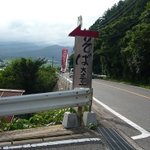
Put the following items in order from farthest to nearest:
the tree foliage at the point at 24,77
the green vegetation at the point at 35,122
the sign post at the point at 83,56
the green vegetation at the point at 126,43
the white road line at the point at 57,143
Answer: the green vegetation at the point at 126,43 → the tree foliage at the point at 24,77 → the sign post at the point at 83,56 → the green vegetation at the point at 35,122 → the white road line at the point at 57,143

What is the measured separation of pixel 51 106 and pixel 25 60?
22320 millimetres

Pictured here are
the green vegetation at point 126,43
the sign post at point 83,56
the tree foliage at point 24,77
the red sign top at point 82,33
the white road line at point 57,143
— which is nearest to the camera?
the white road line at point 57,143

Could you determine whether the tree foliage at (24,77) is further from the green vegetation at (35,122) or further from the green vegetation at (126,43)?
the green vegetation at (35,122)

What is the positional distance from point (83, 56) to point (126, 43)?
5068 cm

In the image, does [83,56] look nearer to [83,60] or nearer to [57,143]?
[83,60]

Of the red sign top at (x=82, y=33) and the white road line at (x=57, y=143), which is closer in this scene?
the white road line at (x=57, y=143)

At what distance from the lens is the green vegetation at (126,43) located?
47812mm

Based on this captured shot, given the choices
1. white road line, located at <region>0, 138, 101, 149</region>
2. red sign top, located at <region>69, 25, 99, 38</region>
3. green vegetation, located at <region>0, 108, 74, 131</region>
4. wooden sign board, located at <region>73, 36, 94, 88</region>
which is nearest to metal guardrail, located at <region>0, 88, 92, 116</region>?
green vegetation, located at <region>0, 108, 74, 131</region>

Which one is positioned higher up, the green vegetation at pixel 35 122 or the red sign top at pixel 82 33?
the red sign top at pixel 82 33

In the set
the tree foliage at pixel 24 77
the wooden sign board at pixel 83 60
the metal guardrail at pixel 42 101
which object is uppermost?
the wooden sign board at pixel 83 60

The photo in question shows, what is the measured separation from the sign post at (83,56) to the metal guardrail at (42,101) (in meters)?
1.00

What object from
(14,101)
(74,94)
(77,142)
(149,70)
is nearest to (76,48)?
(74,94)

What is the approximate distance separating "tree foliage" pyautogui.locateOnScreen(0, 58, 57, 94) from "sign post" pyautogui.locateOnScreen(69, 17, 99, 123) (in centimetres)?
1893

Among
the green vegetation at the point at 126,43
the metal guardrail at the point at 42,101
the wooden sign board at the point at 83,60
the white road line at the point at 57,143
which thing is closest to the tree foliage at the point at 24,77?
the green vegetation at the point at 126,43
